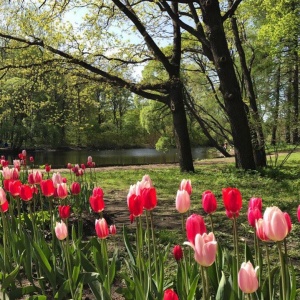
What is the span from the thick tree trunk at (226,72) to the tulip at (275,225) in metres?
8.94

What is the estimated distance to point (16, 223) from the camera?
318cm

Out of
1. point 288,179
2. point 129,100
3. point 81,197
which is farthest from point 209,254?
point 129,100

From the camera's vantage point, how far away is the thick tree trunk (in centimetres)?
988

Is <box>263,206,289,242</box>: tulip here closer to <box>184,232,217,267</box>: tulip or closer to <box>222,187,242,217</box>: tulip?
<box>184,232,217,267</box>: tulip

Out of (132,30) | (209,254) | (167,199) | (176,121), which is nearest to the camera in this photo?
(209,254)

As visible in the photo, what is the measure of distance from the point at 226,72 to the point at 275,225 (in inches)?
359

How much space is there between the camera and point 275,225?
1.36 metres

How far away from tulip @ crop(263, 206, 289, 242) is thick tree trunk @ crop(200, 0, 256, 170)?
29.3 feet

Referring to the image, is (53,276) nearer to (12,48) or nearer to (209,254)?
(209,254)

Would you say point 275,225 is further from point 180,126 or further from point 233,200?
point 180,126

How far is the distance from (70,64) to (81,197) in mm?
8381

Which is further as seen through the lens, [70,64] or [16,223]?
[70,64]

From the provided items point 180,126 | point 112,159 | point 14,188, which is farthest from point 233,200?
point 112,159

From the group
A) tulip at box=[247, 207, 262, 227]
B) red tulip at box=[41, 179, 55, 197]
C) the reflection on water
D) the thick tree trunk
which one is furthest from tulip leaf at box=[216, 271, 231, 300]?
the reflection on water
